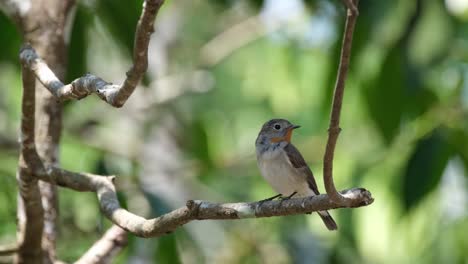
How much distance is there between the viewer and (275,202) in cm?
323

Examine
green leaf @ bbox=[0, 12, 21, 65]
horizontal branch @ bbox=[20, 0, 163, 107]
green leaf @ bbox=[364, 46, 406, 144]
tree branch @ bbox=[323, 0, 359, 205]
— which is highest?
green leaf @ bbox=[0, 12, 21, 65]

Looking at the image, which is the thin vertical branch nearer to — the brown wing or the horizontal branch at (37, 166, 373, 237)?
the horizontal branch at (37, 166, 373, 237)

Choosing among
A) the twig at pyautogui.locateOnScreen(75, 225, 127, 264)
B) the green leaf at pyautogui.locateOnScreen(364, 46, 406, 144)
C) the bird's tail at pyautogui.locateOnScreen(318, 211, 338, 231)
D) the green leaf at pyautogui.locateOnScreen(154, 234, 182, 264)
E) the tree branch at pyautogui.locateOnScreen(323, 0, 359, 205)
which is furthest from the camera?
the green leaf at pyautogui.locateOnScreen(364, 46, 406, 144)

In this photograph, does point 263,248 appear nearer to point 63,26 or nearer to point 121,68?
point 63,26

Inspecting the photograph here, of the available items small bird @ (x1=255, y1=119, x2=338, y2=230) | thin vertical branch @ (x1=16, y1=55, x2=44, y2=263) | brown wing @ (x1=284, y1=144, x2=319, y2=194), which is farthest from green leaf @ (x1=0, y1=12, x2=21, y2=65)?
brown wing @ (x1=284, y1=144, x2=319, y2=194)

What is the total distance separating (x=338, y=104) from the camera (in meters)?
2.61

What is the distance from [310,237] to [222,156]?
1.79 metres

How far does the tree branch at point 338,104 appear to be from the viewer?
100 inches

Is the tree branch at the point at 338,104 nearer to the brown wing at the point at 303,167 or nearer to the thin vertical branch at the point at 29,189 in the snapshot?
the thin vertical branch at the point at 29,189

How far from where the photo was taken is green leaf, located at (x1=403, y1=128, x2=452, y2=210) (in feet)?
18.0

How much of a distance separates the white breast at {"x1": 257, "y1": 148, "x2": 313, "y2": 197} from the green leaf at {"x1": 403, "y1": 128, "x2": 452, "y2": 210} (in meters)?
0.64

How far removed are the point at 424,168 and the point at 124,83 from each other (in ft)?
9.55

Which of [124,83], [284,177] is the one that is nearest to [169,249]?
[284,177]

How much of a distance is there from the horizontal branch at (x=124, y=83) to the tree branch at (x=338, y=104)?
1.87 ft
